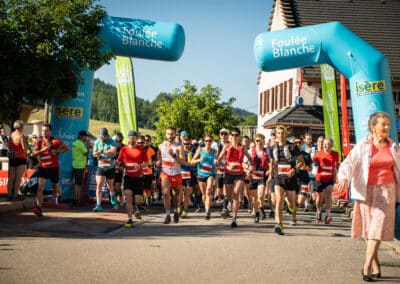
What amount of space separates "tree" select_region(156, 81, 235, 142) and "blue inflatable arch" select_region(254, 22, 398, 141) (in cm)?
4430

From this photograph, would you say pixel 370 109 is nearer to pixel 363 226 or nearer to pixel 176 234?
pixel 176 234

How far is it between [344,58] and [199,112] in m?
46.6

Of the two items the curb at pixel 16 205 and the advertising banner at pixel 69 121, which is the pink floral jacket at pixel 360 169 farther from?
the advertising banner at pixel 69 121

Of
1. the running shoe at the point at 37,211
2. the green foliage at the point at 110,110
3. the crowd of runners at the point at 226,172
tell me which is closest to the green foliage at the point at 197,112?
the crowd of runners at the point at 226,172

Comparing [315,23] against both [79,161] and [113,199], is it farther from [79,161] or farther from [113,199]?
[79,161]

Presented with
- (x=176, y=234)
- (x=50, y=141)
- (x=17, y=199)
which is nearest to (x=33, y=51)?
(x=50, y=141)

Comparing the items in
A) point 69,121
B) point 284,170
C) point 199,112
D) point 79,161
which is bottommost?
point 284,170

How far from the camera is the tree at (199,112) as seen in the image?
59.8m

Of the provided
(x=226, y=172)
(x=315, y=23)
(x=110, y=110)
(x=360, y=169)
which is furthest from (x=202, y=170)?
(x=110, y=110)

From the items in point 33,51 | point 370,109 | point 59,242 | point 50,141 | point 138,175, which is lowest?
point 59,242

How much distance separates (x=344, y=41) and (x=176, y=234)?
6555mm

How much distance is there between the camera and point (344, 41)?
544 inches

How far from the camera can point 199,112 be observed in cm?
6022

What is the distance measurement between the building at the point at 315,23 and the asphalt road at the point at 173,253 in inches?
846
